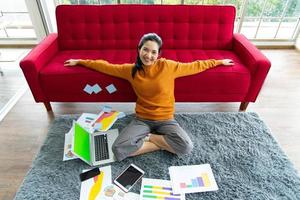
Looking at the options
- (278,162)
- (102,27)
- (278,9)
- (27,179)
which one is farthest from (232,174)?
(278,9)

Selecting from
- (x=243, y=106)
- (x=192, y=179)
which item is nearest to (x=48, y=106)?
(x=192, y=179)

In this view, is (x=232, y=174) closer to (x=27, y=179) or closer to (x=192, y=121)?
(x=192, y=121)

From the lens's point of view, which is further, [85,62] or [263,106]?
[263,106]

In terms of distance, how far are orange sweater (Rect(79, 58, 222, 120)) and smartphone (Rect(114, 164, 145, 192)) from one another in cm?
40

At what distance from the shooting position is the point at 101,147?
1638 mm

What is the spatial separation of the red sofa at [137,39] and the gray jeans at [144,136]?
39 centimetres

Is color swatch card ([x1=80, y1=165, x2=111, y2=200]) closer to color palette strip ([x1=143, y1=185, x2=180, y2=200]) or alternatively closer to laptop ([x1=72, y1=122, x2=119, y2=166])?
laptop ([x1=72, y1=122, x2=119, y2=166])

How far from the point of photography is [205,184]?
4.64ft

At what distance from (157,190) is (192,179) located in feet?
0.82

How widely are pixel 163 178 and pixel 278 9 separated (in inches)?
122

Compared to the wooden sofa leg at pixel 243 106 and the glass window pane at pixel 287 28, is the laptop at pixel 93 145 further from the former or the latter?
the glass window pane at pixel 287 28

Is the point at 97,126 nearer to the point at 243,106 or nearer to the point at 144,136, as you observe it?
the point at 144,136

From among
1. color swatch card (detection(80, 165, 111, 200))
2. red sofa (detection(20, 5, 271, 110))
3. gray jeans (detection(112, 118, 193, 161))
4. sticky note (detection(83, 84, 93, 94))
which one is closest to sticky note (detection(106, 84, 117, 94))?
red sofa (detection(20, 5, 271, 110))

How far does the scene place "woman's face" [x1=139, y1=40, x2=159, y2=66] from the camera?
146 centimetres
